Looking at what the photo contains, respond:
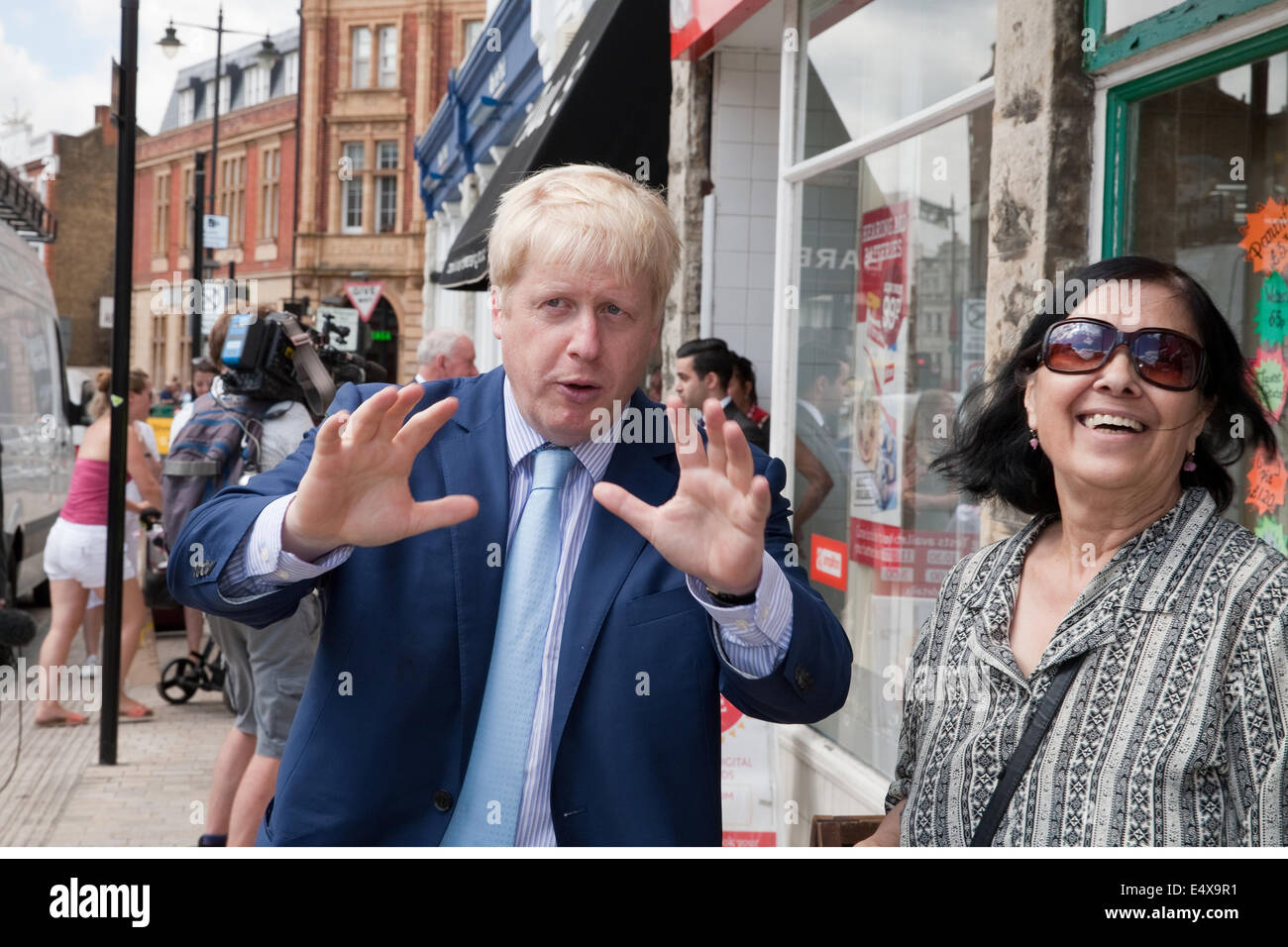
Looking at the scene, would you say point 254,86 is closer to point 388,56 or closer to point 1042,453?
point 388,56

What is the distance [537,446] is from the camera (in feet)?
5.92

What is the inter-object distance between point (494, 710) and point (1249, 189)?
256 cm

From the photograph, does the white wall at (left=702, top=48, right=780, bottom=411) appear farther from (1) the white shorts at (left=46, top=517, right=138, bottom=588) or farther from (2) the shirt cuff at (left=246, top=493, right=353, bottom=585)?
(2) the shirt cuff at (left=246, top=493, right=353, bottom=585)

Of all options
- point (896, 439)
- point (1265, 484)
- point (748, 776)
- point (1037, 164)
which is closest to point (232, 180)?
point (896, 439)

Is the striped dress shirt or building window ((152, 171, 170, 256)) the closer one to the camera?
the striped dress shirt

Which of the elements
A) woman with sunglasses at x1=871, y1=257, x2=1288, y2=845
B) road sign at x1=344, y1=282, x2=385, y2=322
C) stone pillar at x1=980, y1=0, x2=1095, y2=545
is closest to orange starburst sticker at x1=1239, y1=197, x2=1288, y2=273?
stone pillar at x1=980, y1=0, x2=1095, y2=545

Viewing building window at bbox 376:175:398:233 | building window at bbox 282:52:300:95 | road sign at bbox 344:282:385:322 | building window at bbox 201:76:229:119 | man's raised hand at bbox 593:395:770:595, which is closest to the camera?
man's raised hand at bbox 593:395:770:595

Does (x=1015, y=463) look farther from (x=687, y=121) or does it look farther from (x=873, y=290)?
(x=687, y=121)

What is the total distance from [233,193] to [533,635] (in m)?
44.3

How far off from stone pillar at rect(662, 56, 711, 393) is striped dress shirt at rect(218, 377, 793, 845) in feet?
18.2

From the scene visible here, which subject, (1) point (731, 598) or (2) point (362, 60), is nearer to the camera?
(1) point (731, 598)

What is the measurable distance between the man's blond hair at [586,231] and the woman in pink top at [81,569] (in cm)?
614

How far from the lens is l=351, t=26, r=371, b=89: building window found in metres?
40.2
